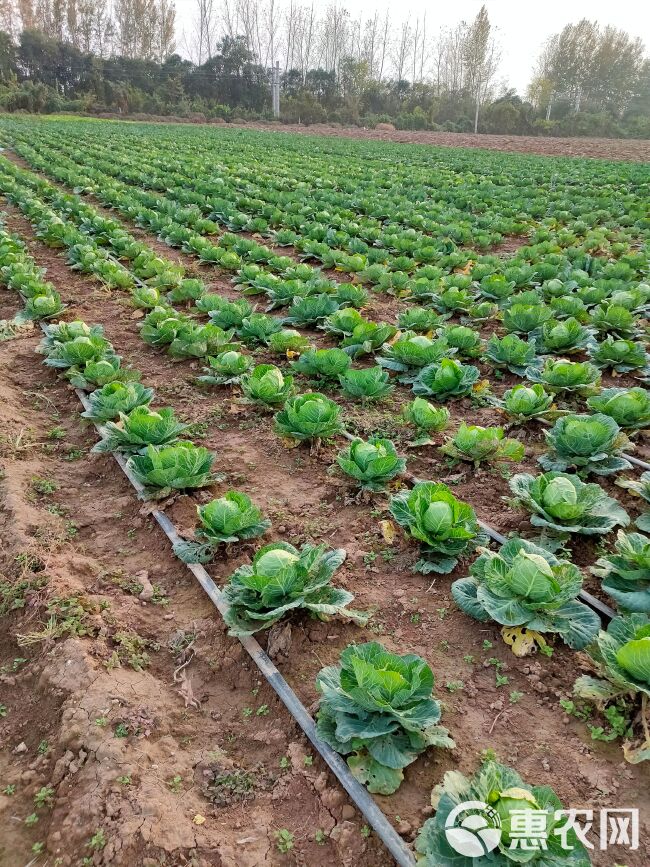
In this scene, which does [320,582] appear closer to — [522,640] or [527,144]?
[522,640]

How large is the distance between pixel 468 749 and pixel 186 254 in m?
9.63

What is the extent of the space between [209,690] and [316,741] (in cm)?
63

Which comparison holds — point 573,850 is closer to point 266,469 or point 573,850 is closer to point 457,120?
point 266,469

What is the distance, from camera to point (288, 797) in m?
2.36

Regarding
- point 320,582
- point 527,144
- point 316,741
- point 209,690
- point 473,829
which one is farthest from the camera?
point 527,144

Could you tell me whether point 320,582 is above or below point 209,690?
above

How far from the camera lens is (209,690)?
285cm

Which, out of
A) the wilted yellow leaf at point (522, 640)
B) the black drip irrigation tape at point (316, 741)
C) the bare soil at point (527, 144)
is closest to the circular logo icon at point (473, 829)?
the black drip irrigation tape at point (316, 741)

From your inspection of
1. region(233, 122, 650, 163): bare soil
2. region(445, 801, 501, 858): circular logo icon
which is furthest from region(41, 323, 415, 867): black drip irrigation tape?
region(233, 122, 650, 163): bare soil

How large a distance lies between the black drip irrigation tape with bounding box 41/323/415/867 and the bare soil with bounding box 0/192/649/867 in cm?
6

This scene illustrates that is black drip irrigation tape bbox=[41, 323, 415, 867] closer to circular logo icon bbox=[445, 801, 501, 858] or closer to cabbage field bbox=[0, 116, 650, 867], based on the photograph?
cabbage field bbox=[0, 116, 650, 867]

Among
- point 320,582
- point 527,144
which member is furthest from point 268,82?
point 320,582

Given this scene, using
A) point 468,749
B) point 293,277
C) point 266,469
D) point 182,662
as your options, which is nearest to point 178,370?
point 266,469

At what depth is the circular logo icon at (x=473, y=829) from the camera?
1.90m
